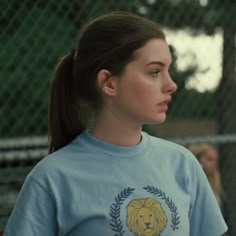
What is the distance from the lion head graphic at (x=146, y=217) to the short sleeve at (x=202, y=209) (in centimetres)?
15

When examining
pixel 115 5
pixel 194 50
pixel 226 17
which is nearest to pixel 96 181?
pixel 115 5

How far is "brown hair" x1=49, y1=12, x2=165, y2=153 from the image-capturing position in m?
1.99

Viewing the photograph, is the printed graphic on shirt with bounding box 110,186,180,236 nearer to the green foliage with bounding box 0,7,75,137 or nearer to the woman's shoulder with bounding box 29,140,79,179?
the woman's shoulder with bounding box 29,140,79,179

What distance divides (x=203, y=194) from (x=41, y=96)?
221 cm

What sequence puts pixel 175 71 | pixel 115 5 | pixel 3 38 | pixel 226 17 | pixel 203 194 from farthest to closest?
1. pixel 226 17
2. pixel 175 71
3. pixel 115 5
4. pixel 3 38
5. pixel 203 194

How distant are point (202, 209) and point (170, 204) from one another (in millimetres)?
167

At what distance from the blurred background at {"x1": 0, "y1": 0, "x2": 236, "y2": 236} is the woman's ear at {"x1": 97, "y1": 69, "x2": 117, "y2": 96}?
1.19m

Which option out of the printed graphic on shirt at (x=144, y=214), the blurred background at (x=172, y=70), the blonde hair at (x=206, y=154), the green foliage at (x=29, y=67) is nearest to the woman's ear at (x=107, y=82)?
the printed graphic on shirt at (x=144, y=214)

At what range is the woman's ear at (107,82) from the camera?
6.54 feet

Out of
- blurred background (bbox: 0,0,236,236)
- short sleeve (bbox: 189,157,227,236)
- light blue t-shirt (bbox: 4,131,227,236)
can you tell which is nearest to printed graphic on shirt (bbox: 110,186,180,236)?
light blue t-shirt (bbox: 4,131,227,236)

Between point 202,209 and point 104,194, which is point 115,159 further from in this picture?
point 202,209

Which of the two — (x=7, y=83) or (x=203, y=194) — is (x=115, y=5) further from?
(x=203, y=194)

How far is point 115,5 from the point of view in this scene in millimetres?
4578

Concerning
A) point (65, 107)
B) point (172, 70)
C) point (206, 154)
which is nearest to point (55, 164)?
point (65, 107)
